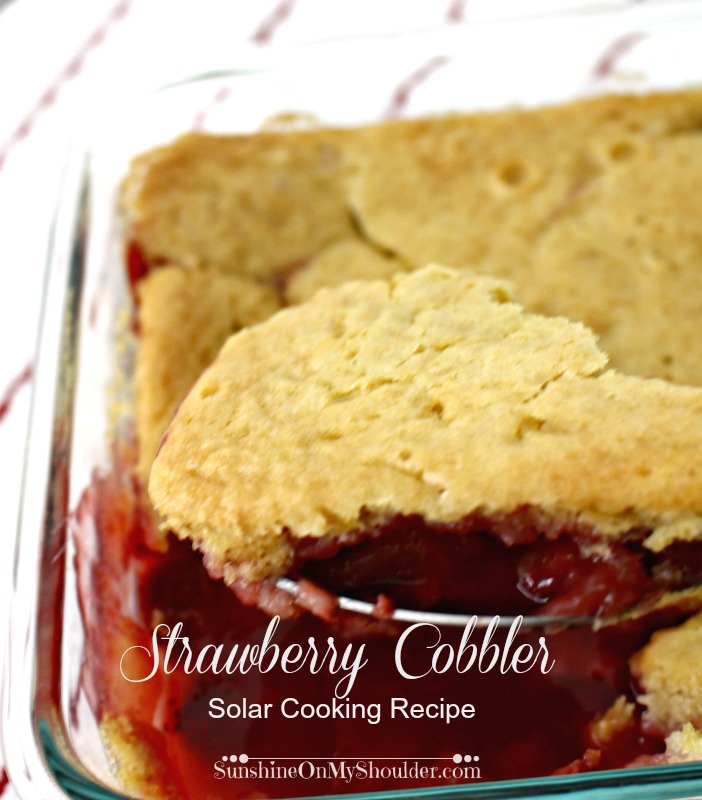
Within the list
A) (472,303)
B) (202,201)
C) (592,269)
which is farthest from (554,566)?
(202,201)

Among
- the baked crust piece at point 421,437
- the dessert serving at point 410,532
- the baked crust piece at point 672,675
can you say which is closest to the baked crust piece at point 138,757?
the dessert serving at point 410,532

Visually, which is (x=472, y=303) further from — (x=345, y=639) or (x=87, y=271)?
(x=87, y=271)

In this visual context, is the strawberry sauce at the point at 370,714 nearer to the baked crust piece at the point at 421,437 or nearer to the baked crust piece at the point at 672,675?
the baked crust piece at the point at 672,675

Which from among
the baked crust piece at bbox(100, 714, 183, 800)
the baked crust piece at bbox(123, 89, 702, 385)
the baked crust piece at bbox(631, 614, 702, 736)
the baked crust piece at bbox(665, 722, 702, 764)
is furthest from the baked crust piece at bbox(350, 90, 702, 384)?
the baked crust piece at bbox(100, 714, 183, 800)

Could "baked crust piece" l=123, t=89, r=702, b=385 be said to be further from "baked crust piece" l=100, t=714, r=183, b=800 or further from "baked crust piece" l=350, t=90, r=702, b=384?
"baked crust piece" l=100, t=714, r=183, b=800

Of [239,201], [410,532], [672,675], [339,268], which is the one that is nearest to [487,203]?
[339,268]

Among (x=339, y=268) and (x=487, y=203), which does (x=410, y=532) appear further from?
(x=487, y=203)
